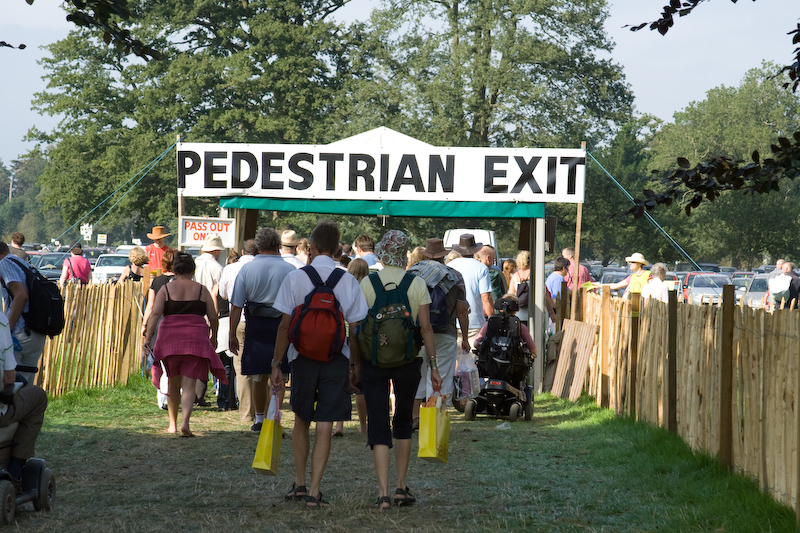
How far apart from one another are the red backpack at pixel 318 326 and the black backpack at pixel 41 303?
2234 mm

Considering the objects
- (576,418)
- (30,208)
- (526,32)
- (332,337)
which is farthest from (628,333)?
(30,208)

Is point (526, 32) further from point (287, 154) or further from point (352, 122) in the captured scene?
point (287, 154)

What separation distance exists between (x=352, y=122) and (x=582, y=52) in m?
11.3

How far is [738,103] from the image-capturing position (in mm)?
95625

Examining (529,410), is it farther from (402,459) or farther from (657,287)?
(402,459)

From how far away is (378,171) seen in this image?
12.6 metres

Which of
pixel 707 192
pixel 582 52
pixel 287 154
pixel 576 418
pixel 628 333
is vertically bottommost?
pixel 576 418

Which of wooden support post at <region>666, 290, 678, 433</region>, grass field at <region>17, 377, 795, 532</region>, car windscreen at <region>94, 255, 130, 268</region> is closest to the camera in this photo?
grass field at <region>17, 377, 795, 532</region>

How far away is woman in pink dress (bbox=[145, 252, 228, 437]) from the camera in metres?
9.19

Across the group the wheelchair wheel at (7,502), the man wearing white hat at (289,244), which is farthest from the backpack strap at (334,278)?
the man wearing white hat at (289,244)

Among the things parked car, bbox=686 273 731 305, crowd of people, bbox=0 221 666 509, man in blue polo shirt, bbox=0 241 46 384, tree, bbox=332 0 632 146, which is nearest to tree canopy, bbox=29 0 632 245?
tree, bbox=332 0 632 146

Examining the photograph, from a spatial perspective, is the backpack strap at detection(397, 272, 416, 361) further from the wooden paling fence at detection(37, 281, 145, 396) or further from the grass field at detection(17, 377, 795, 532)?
the wooden paling fence at detection(37, 281, 145, 396)

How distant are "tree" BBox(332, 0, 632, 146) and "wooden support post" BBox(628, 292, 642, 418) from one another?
34.2 meters

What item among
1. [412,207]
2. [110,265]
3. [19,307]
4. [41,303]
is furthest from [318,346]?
[110,265]
